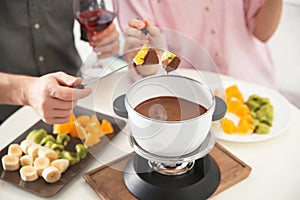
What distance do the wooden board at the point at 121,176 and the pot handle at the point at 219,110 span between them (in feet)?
0.60

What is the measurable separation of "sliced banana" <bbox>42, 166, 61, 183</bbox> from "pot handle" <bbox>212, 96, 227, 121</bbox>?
17.0 inches

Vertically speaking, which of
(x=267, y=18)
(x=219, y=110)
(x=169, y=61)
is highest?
(x=169, y=61)

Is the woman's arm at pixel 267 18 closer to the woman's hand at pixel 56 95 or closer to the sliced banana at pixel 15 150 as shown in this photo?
the woman's hand at pixel 56 95

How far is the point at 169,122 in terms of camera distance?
1010 mm

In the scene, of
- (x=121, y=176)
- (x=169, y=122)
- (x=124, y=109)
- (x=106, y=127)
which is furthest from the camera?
(x=106, y=127)

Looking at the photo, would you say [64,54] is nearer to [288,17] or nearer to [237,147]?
[237,147]

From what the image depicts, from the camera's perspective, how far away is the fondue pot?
1.04m

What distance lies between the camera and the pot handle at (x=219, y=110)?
44.5 inches

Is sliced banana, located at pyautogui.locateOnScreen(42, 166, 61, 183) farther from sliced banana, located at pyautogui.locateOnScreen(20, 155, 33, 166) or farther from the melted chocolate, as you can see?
the melted chocolate

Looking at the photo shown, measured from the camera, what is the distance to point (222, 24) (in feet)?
6.41

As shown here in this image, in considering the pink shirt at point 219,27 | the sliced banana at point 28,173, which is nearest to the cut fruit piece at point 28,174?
the sliced banana at point 28,173

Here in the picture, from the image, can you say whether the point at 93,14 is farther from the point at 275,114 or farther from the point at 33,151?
the point at 275,114

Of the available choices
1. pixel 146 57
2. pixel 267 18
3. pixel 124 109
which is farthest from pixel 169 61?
pixel 267 18

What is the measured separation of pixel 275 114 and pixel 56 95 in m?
0.71
